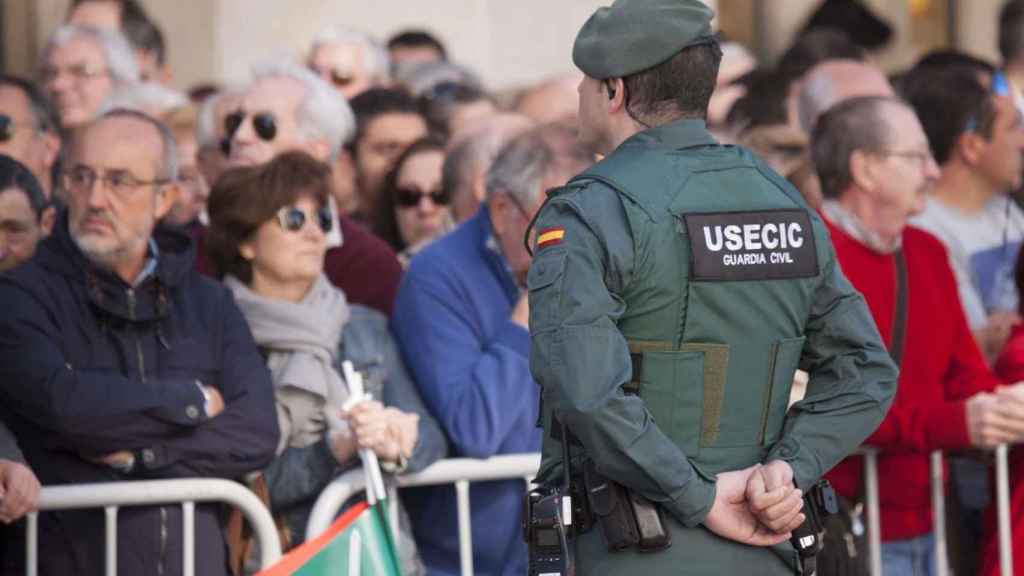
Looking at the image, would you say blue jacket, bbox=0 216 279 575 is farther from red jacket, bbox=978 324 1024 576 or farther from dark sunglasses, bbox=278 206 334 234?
red jacket, bbox=978 324 1024 576

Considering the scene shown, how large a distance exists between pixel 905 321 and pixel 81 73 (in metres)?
4.06

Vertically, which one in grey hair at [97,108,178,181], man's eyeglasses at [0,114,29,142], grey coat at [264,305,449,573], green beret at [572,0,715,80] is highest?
green beret at [572,0,715,80]

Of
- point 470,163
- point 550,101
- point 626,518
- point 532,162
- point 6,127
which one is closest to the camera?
point 626,518

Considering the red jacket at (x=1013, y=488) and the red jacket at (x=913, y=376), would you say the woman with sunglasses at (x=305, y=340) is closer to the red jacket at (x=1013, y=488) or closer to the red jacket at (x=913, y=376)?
the red jacket at (x=913, y=376)

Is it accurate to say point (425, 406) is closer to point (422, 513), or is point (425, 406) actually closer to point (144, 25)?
point (422, 513)

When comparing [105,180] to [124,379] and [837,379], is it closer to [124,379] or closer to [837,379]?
[124,379]

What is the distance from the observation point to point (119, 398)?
17.3ft

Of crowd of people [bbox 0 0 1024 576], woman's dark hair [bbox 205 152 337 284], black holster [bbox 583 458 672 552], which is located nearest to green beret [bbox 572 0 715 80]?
crowd of people [bbox 0 0 1024 576]

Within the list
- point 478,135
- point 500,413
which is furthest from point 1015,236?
point 500,413

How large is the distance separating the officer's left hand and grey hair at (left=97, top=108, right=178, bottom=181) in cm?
240

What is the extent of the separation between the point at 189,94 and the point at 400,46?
1194 millimetres

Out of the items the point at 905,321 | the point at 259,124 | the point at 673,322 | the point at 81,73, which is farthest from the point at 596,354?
the point at 81,73

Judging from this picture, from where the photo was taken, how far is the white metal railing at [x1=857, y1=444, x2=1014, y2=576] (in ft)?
19.5

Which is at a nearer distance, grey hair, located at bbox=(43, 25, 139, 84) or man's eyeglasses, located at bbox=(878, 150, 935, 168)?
man's eyeglasses, located at bbox=(878, 150, 935, 168)
